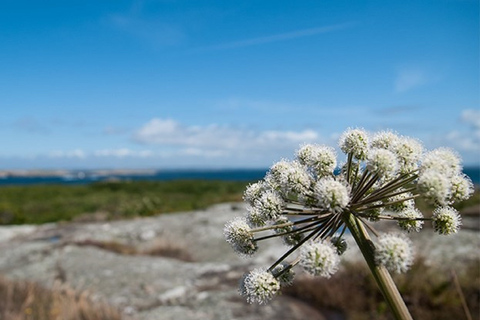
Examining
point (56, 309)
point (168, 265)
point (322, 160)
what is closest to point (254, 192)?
point (322, 160)

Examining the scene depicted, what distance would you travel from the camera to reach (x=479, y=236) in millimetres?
15078

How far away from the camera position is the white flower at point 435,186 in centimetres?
158

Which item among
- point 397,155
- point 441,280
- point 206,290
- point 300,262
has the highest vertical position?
point 397,155

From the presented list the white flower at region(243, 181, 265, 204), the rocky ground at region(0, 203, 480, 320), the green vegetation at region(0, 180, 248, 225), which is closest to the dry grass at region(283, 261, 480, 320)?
the rocky ground at region(0, 203, 480, 320)

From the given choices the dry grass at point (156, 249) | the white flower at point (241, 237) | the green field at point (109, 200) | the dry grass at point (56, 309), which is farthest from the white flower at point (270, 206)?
the green field at point (109, 200)

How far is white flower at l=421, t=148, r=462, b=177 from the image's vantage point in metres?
1.72

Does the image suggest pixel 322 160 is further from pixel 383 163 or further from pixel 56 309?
pixel 56 309

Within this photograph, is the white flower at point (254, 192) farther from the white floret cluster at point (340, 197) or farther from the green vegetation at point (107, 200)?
the green vegetation at point (107, 200)

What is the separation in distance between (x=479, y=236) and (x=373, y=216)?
51.5ft

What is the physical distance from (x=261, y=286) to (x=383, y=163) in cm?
74

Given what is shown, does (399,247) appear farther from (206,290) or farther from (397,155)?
(206,290)

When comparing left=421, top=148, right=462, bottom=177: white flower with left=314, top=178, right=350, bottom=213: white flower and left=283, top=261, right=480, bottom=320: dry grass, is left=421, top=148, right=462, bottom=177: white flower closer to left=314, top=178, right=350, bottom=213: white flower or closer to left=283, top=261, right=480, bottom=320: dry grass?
left=314, top=178, right=350, bottom=213: white flower

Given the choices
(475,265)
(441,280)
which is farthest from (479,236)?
(441,280)

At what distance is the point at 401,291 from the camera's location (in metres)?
8.75
